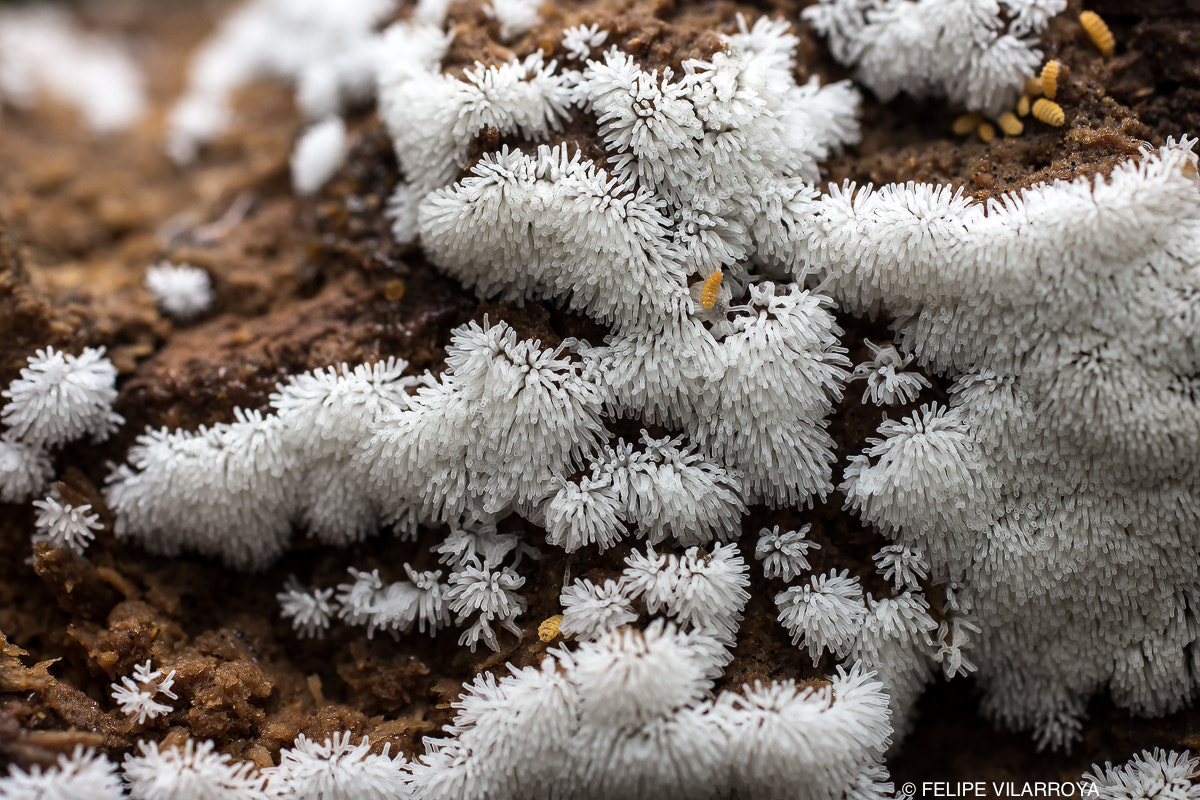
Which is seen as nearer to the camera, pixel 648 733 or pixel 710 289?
pixel 648 733

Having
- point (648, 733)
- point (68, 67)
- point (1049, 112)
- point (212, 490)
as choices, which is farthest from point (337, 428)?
point (68, 67)

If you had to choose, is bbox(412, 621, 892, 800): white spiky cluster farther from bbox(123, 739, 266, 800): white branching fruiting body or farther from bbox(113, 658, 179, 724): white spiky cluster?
bbox(113, 658, 179, 724): white spiky cluster

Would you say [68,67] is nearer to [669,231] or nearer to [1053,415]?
[669,231]

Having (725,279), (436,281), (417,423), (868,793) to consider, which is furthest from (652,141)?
(868,793)

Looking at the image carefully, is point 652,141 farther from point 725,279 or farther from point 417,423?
point 417,423

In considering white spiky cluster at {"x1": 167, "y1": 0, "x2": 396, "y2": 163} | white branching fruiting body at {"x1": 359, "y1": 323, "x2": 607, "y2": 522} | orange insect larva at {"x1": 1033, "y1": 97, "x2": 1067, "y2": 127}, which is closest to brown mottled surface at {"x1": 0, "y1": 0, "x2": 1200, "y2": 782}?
orange insect larva at {"x1": 1033, "y1": 97, "x2": 1067, "y2": 127}

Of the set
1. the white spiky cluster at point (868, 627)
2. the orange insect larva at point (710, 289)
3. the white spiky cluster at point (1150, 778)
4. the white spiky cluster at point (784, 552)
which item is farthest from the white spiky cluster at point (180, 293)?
the white spiky cluster at point (1150, 778)

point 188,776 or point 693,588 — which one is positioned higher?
point 693,588
